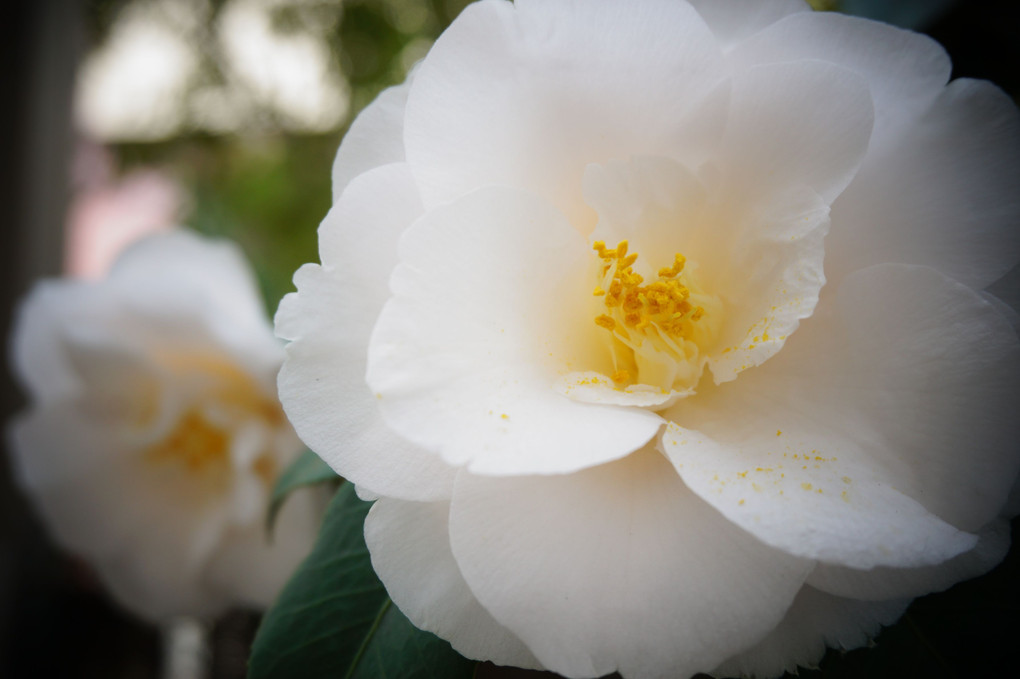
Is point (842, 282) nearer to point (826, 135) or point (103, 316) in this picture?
point (826, 135)

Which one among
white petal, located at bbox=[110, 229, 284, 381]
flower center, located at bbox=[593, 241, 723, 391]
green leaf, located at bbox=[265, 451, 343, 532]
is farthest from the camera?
white petal, located at bbox=[110, 229, 284, 381]

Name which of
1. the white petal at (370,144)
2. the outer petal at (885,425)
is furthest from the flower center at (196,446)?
the outer petal at (885,425)

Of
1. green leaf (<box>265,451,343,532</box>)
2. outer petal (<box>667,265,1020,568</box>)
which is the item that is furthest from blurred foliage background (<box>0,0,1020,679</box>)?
outer petal (<box>667,265,1020,568</box>)

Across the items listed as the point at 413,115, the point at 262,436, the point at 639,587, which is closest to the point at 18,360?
the point at 262,436

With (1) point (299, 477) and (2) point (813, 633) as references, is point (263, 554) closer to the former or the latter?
(1) point (299, 477)

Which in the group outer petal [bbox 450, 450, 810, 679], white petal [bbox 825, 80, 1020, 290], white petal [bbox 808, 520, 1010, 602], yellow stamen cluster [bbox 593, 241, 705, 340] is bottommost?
white petal [bbox 808, 520, 1010, 602]

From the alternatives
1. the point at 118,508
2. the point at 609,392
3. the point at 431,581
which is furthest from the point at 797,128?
the point at 118,508

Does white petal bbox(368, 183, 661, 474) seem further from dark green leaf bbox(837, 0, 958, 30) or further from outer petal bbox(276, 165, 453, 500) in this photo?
dark green leaf bbox(837, 0, 958, 30)

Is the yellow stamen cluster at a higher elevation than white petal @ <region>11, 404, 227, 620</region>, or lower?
higher
